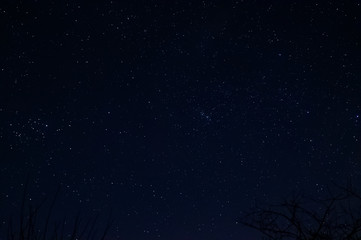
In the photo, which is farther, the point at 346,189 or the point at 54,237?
the point at 54,237

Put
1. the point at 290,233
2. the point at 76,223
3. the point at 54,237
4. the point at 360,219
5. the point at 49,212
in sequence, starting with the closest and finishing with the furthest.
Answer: the point at 360,219
the point at 290,233
the point at 49,212
the point at 76,223
the point at 54,237

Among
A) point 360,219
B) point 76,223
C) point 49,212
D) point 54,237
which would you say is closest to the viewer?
point 360,219

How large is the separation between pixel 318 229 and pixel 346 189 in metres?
0.57

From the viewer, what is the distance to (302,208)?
3.54 metres

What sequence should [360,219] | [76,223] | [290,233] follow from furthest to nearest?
1. [76,223]
2. [290,233]
3. [360,219]

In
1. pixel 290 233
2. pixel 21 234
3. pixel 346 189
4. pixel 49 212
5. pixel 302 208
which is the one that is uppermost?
pixel 346 189

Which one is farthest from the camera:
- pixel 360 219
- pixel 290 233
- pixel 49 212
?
pixel 49 212

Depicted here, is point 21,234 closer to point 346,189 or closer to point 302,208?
point 302,208

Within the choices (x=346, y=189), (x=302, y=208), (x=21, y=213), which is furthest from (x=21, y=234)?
(x=346, y=189)

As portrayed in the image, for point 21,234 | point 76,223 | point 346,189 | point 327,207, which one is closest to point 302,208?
point 327,207

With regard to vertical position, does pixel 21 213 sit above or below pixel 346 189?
below

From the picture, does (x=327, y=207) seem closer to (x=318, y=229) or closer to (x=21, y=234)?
(x=318, y=229)

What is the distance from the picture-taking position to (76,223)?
399 centimetres

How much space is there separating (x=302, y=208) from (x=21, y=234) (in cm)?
295
